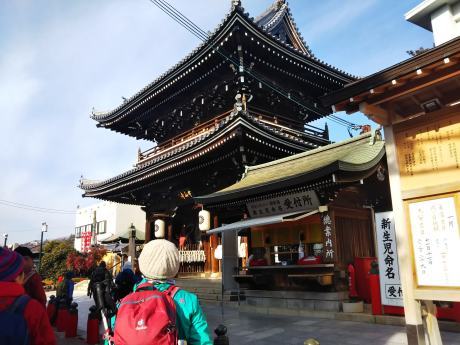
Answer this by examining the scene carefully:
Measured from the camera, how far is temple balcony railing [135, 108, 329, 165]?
15.8m

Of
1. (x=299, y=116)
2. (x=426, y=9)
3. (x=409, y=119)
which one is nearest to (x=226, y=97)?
(x=299, y=116)

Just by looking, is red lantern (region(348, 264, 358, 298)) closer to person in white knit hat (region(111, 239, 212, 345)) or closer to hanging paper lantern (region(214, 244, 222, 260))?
hanging paper lantern (region(214, 244, 222, 260))

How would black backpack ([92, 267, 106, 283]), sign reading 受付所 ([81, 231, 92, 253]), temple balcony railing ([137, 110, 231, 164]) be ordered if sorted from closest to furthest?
black backpack ([92, 267, 106, 283]), temple balcony railing ([137, 110, 231, 164]), sign reading 受付所 ([81, 231, 92, 253])

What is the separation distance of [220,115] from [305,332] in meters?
11.0

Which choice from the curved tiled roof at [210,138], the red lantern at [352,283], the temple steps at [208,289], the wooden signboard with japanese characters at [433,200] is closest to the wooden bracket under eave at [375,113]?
the wooden signboard with japanese characters at [433,200]

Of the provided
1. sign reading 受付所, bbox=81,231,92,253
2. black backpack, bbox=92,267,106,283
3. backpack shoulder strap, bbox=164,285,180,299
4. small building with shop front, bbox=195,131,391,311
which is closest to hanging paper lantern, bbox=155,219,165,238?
small building with shop front, bbox=195,131,391,311

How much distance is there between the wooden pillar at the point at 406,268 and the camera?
4969 mm

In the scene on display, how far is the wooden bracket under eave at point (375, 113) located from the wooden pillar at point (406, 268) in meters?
0.46

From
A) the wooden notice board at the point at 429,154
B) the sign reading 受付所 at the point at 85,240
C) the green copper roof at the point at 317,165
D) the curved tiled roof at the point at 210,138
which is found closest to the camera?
the wooden notice board at the point at 429,154

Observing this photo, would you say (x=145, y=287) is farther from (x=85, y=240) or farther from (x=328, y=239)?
(x=85, y=240)

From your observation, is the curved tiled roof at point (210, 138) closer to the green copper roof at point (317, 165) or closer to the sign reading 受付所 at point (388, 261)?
the green copper roof at point (317, 165)

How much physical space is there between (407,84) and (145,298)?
15.4ft

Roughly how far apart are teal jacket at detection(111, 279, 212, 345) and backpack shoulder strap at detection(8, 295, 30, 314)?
2.13 feet

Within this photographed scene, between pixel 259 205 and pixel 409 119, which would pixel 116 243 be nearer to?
pixel 259 205
